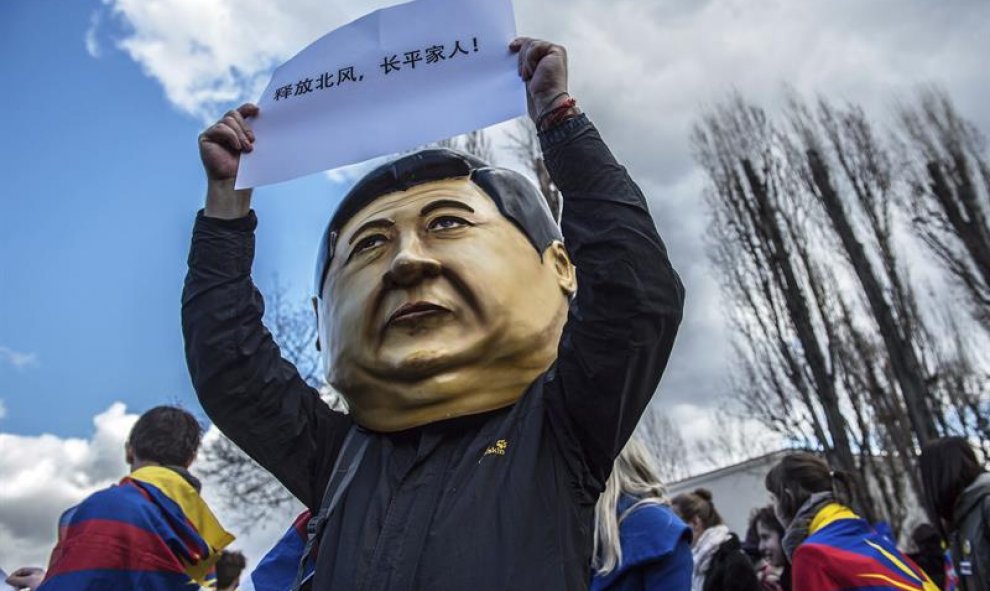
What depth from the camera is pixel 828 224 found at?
1645 centimetres

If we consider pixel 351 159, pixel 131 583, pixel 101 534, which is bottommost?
pixel 131 583

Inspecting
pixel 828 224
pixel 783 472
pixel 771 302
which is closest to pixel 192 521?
pixel 783 472

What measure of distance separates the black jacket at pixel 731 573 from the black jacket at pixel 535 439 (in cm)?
232

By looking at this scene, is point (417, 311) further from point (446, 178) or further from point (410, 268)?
point (446, 178)

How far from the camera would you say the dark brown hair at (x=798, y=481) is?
353cm

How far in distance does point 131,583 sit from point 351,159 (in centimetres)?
180

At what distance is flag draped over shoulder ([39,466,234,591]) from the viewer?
257 centimetres

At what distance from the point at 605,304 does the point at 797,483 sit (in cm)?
260

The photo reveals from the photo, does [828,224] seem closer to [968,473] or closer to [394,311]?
[968,473]

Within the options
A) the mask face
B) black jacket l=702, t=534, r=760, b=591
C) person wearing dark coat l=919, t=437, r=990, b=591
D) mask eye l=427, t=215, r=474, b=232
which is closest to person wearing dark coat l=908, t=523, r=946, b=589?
person wearing dark coat l=919, t=437, r=990, b=591

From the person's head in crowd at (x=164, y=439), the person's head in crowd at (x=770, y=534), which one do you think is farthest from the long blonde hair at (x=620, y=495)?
the person's head in crowd at (x=770, y=534)

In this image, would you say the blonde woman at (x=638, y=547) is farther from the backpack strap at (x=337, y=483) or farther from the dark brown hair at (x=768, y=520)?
the dark brown hair at (x=768, y=520)

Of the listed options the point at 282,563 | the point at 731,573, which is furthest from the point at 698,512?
the point at 282,563

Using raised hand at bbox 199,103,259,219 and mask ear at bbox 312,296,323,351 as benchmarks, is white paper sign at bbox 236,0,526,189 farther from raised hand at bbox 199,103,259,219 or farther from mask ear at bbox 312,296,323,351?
mask ear at bbox 312,296,323,351
